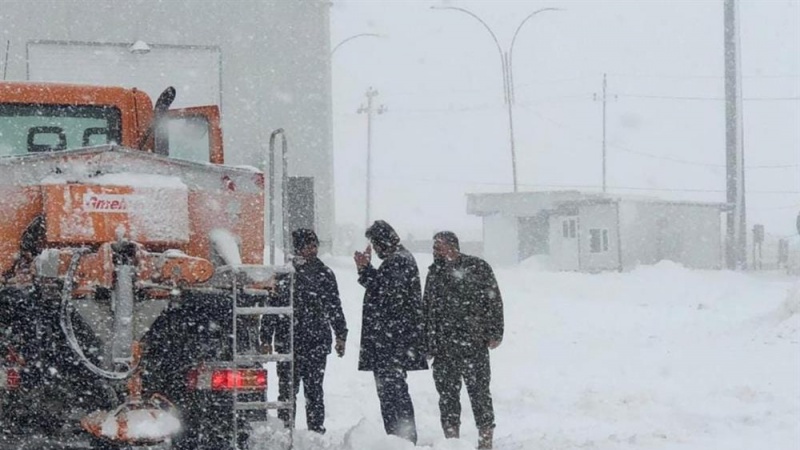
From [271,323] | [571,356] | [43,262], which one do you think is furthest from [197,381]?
[571,356]

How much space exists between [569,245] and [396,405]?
37.9 metres

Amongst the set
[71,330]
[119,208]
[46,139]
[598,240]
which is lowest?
[598,240]

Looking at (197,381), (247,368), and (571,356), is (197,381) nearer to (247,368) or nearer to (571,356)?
(247,368)

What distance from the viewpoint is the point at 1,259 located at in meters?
6.68

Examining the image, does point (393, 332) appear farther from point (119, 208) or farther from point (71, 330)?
point (71, 330)

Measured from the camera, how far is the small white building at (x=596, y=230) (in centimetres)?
4331

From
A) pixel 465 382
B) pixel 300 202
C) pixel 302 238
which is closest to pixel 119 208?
pixel 302 238

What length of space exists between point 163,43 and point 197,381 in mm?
22469

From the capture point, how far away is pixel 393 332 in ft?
28.9

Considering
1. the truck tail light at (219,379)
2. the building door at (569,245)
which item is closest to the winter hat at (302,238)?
the truck tail light at (219,379)

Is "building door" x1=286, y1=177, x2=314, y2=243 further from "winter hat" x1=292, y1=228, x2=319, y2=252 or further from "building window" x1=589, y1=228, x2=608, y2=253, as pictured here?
"building window" x1=589, y1=228, x2=608, y2=253

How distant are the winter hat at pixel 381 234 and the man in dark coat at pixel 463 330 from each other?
336 mm

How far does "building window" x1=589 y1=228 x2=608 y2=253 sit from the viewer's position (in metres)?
43.4

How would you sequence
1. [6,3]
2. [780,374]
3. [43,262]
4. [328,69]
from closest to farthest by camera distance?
[43,262] → [780,374] → [6,3] → [328,69]
